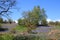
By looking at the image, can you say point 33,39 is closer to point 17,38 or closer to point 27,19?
point 17,38

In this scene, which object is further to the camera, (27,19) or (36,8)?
(36,8)

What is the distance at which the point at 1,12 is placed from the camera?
22.7m

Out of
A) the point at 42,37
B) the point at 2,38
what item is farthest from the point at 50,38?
the point at 2,38

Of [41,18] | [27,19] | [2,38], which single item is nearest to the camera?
[2,38]

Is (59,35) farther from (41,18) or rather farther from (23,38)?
(41,18)

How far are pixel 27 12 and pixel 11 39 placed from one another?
1535 inches

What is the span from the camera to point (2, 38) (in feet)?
71.6

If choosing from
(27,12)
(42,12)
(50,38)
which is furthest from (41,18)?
(50,38)

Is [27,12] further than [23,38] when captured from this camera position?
Yes

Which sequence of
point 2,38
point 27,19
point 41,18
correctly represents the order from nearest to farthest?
point 2,38
point 27,19
point 41,18

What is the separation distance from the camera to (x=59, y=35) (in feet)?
72.2

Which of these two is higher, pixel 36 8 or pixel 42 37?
pixel 36 8

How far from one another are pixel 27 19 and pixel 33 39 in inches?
1433

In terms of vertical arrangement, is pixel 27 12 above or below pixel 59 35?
above
